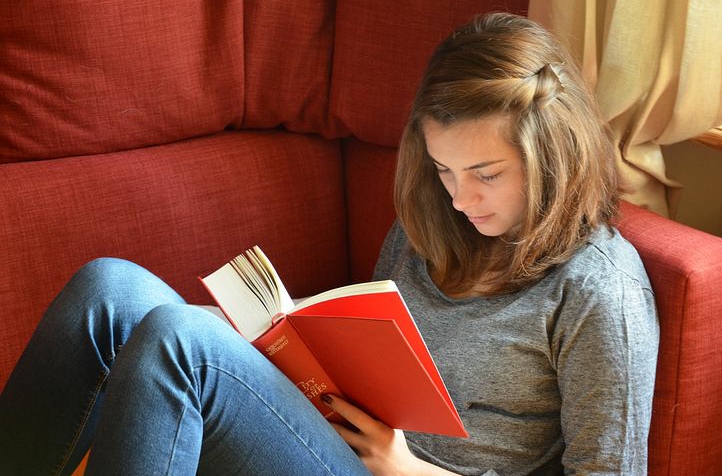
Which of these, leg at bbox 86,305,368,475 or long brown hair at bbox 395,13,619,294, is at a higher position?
long brown hair at bbox 395,13,619,294

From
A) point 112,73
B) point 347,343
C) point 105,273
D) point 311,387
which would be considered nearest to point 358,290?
point 347,343

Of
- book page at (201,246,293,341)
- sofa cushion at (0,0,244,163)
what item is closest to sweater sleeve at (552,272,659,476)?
book page at (201,246,293,341)

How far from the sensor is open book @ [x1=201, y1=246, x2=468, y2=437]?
1.04 meters

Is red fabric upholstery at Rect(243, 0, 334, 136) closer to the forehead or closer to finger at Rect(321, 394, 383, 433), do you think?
the forehead

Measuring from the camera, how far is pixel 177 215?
1.68 m

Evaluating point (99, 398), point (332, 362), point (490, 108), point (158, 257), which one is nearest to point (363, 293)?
point (332, 362)

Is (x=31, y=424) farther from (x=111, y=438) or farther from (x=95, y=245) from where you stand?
(x=95, y=245)

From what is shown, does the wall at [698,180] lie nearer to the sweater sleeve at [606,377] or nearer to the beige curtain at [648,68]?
the beige curtain at [648,68]

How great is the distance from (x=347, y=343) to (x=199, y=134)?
805mm

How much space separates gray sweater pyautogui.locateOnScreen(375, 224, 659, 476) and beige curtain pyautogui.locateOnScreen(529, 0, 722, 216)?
0.88 feet

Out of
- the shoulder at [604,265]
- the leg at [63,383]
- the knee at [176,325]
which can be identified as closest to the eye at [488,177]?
the shoulder at [604,265]

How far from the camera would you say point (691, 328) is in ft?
3.93

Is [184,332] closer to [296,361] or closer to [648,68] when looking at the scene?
[296,361]

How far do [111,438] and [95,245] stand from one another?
0.65 metres
